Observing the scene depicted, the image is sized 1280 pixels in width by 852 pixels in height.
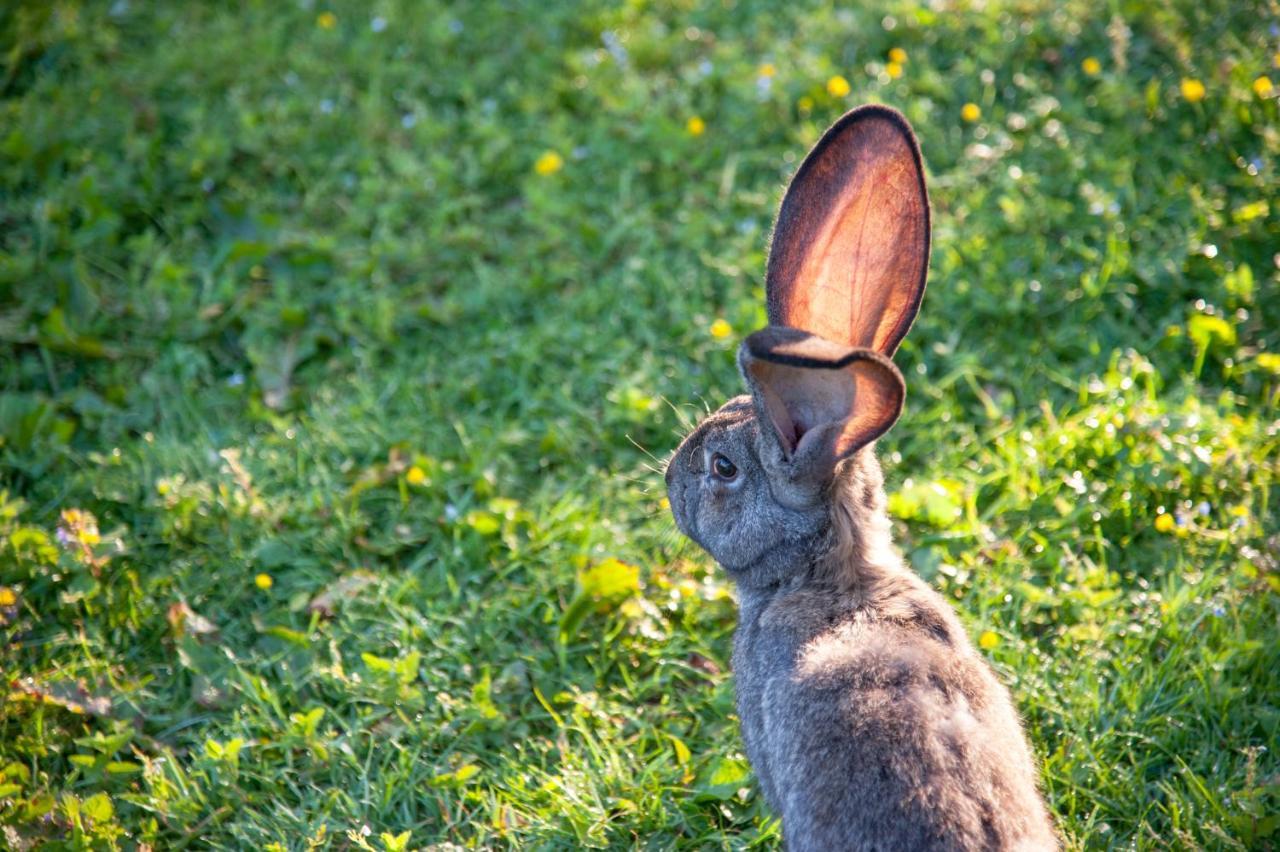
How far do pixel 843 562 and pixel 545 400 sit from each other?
211 cm

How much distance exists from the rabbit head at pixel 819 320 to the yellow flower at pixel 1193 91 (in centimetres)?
297

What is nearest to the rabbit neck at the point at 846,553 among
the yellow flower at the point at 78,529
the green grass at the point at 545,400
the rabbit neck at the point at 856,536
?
the rabbit neck at the point at 856,536

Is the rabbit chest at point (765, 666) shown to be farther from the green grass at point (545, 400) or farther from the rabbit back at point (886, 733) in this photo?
the green grass at point (545, 400)

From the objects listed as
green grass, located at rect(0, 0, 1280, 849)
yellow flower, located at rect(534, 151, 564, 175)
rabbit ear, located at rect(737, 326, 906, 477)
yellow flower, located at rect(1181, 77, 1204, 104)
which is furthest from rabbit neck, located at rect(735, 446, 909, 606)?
yellow flower, located at rect(1181, 77, 1204, 104)

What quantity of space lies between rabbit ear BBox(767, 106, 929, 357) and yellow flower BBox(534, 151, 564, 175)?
108 inches

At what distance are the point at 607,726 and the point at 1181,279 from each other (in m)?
3.23

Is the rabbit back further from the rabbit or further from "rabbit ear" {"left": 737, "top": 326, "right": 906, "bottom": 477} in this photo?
"rabbit ear" {"left": 737, "top": 326, "right": 906, "bottom": 477}

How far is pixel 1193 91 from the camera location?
5695 mm

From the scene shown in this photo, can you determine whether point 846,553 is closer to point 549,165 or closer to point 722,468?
point 722,468

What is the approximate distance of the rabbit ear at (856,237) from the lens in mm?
3527

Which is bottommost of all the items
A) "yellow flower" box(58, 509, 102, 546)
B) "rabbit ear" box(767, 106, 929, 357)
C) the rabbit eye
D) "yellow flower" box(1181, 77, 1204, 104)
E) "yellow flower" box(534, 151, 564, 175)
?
"yellow flower" box(58, 509, 102, 546)

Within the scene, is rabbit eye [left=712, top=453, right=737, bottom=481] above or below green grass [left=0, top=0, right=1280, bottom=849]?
above

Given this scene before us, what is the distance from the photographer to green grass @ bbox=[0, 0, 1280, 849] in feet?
12.9

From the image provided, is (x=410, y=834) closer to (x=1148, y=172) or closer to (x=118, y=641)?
(x=118, y=641)
